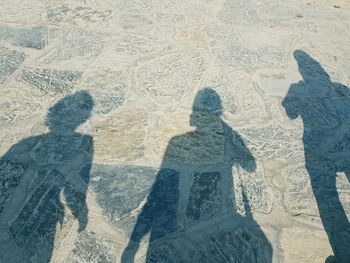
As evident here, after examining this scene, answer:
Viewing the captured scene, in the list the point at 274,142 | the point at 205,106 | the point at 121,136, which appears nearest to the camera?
the point at 121,136

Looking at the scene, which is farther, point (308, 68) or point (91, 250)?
point (308, 68)

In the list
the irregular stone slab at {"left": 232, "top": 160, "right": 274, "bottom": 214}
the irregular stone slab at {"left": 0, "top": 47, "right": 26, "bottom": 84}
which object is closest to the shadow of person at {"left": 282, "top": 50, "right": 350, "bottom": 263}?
the irregular stone slab at {"left": 232, "top": 160, "right": 274, "bottom": 214}

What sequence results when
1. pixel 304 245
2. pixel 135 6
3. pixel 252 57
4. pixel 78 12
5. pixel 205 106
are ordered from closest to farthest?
1. pixel 304 245
2. pixel 205 106
3. pixel 252 57
4. pixel 78 12
5. pixel 135 6

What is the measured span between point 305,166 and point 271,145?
404 mm

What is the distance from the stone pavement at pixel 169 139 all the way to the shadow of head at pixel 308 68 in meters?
0.03

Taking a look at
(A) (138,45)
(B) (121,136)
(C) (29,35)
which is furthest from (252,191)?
(C) (29,35)

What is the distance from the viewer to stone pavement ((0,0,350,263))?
2.69 m

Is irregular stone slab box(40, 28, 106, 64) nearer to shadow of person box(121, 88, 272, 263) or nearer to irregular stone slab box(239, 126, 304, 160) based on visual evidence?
Result: shadow of person box(121, 88, 272, 263)

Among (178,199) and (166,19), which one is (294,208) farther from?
(166,19)

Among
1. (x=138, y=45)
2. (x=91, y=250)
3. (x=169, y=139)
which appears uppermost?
(x=138, y=45)

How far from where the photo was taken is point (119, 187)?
9.95 feet

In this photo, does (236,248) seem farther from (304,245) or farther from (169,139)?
(169,139)

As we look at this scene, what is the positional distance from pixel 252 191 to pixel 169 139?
3.30ft

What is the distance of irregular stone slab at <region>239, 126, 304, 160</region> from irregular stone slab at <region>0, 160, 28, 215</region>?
227 centimetres
